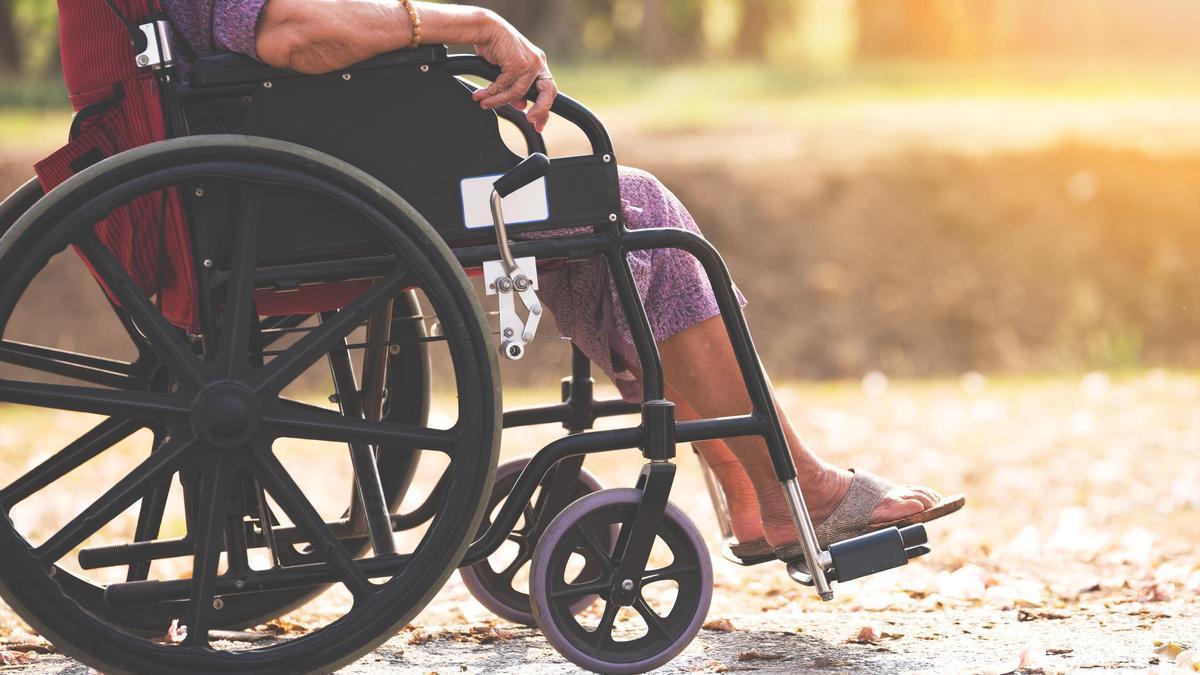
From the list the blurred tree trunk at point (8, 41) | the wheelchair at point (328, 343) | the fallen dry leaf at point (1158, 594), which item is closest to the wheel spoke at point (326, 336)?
the wheelchair at point (328, 343)

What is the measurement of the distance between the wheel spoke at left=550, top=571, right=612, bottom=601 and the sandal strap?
462 mm

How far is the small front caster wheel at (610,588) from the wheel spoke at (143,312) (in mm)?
656

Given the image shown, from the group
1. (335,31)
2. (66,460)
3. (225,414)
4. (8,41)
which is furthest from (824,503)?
(8,41)

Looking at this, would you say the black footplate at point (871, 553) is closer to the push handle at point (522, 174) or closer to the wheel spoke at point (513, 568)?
the wheel spoke at point (513, 568)

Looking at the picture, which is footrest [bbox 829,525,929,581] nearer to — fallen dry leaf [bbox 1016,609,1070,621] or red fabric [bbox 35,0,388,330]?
fallen dry leaf [bbox 1016,609,1070,621]

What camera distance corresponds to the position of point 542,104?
246 cm

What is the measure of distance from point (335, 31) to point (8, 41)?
15.7 m

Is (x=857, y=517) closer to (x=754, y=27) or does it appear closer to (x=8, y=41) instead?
(x=8, y=41)

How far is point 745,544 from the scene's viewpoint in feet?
9.41

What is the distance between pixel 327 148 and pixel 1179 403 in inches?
202

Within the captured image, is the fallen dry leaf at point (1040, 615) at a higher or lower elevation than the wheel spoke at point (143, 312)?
lower

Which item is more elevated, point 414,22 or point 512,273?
point 414,22

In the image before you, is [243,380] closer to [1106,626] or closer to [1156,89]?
[1106,626]

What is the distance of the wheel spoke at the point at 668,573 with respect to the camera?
250 centimetres
